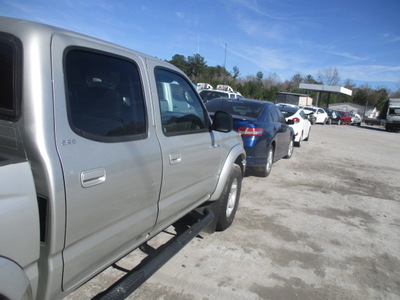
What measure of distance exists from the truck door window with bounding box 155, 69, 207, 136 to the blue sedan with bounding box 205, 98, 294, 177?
9.33 feet

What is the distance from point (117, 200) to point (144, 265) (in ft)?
2.19

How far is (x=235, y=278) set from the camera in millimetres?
3039

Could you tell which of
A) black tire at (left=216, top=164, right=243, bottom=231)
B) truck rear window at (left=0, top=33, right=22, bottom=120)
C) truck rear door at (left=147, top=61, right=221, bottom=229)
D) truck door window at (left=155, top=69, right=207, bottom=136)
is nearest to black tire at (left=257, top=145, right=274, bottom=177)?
black tire at (left=216, top=164, right=243, bottom=231)

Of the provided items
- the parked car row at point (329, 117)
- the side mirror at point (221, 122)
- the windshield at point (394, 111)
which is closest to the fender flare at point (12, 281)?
the side mirror at point (221, 122)

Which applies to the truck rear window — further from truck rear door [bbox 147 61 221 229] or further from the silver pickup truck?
truck rear door [bbox 147 61 221 229]

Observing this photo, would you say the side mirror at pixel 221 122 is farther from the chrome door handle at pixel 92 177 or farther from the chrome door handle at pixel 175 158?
the chrome door handle at pixel 92 177

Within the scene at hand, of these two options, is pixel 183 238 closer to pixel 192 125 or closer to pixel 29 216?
pixel 192 125

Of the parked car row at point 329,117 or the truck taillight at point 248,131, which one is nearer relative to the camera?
the truck taillight at point 248,131

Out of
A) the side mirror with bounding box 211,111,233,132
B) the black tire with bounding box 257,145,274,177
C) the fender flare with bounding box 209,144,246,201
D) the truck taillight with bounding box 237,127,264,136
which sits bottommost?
the black tire with bounding box 257,145,274,177

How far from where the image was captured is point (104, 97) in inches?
78.6

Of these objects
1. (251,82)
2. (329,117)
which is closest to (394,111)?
(329,117)

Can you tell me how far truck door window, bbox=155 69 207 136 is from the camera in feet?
8.37

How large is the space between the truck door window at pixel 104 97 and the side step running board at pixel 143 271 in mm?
944

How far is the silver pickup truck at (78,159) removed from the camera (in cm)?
140
